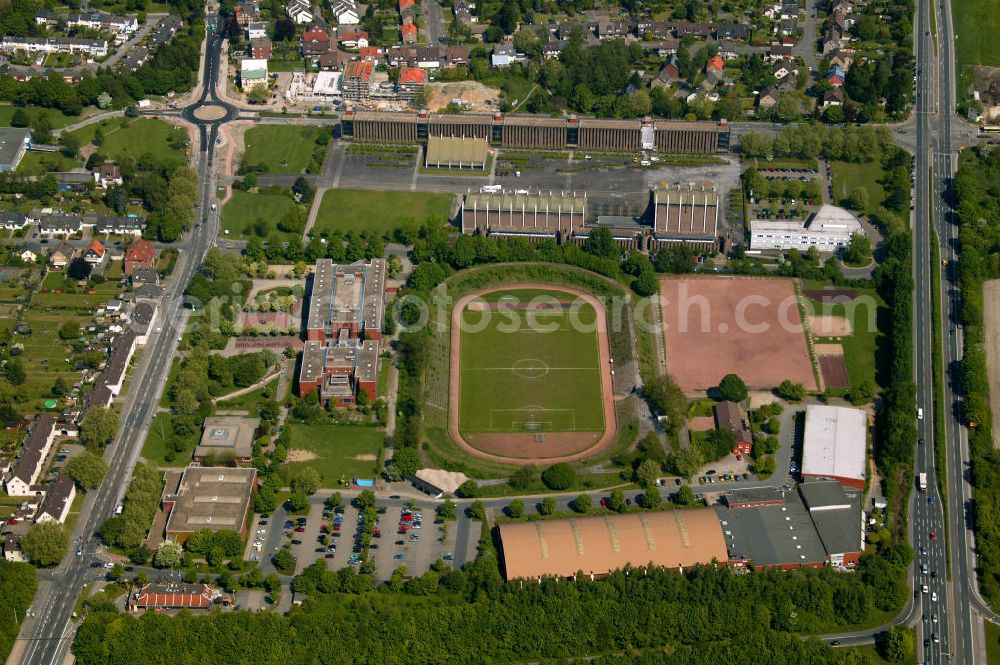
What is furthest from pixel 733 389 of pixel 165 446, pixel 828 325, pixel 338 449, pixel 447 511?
pixel 165 446

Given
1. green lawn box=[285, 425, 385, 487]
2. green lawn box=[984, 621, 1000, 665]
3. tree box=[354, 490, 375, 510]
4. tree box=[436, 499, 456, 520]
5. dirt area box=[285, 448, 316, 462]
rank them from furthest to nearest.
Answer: dirt area box=[285, 448, 316, 462] → green lawn box=[285, 425, 385, 487] → tree box=[354, 490, 375, 510] → tree box=[436, 499, 456, 520] → green lawn box=[984, 621, 1000, 665]

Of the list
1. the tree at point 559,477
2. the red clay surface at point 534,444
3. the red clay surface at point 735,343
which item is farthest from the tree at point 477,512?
the red clay surface at point 735,343

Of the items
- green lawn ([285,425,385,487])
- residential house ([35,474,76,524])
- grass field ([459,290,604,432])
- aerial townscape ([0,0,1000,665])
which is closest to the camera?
aerial townscape ([0,0,1000,665])

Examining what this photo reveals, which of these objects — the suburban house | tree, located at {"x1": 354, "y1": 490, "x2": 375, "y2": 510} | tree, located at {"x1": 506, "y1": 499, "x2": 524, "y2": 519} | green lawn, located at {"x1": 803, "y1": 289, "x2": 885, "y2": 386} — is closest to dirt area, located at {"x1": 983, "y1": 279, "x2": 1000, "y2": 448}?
green lawn, located at {"x1": 803, "y1": 289, "x2": 885, "y2": 386}

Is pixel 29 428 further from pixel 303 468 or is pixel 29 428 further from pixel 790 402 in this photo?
pixel 790 402

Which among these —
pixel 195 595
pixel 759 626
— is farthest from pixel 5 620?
pixel 759 626

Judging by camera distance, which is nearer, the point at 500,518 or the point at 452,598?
the point at 452,598

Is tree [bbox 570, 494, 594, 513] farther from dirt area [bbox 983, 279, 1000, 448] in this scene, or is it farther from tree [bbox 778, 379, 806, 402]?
dirt area [bbox 983, 279, 1000, 448]

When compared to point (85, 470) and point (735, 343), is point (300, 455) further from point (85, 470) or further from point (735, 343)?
point (735, 343)

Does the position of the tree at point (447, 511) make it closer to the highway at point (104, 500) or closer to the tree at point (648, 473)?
the tree at point (648, 473)
